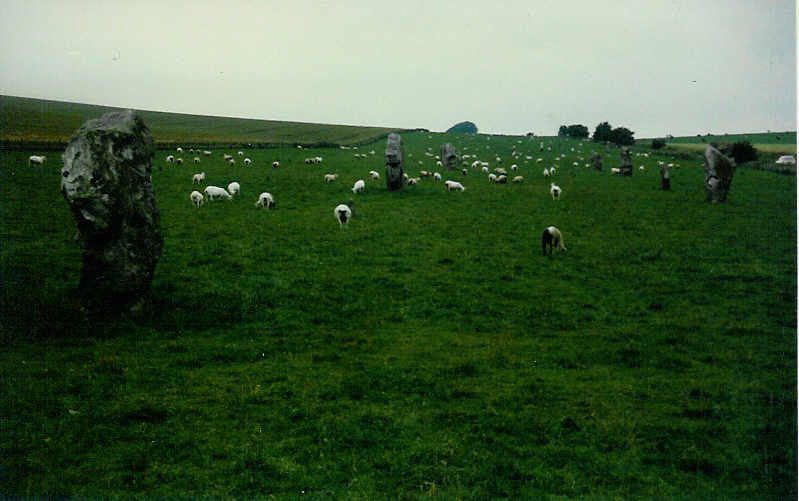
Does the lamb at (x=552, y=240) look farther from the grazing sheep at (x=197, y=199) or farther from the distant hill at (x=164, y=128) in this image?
the grazing sheep at (x=197, y=199)

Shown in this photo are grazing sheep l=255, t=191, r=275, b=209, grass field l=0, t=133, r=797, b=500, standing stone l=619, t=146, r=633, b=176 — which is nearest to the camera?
grass field l=0, t=133, r=797, b=500

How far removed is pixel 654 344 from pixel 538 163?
167 ft

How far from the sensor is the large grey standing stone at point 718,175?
107 feet

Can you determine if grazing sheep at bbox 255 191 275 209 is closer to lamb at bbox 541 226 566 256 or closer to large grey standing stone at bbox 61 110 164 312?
lamb at bbox 541 226 566 256

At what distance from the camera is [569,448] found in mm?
8328

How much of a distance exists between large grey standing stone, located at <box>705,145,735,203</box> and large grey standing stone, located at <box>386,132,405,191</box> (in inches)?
733

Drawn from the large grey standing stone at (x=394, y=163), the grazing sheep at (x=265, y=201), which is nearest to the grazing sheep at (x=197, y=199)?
the grazing sheep at (x=265, y=201)

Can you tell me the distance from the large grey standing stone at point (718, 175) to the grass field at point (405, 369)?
9651mm

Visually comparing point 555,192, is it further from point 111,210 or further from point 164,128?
point 164,128

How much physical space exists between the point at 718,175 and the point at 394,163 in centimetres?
1948

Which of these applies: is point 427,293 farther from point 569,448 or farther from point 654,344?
point 569,448

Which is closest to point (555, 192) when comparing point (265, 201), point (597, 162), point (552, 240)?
point (552, 240)

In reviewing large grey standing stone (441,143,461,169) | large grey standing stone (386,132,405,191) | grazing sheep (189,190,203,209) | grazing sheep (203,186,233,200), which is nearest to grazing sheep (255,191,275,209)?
grazing sheep (189,190,203,209)

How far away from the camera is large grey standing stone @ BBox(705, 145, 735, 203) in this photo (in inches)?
1287
